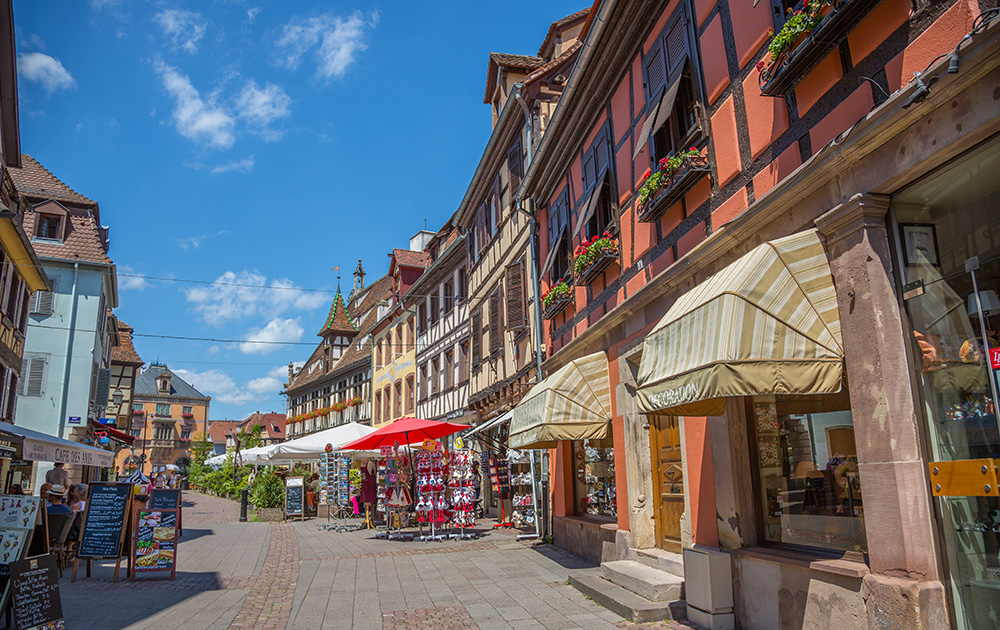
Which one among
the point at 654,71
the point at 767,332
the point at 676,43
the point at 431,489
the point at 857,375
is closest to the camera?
the point at 857,375

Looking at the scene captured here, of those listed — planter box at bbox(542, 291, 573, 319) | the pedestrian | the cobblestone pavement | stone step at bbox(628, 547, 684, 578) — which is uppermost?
planter box at bbox(542, 291, 573, 319)

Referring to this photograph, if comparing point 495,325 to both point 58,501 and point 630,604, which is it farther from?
point 630,604

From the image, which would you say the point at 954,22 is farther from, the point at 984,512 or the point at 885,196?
the point at 984,512

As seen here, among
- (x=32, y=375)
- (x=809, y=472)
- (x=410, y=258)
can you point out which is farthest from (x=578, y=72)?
(x=32, y=375)

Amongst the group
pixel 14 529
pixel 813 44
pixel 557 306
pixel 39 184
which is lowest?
pixel 14 529

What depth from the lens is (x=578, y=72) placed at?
10438mm

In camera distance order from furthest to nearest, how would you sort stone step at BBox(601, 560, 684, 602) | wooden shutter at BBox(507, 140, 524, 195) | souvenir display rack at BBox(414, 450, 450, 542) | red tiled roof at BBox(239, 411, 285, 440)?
1. red tiled roof at BBox(239, 411, 285, 440)
2. wooden shutter at BBox(507, 140, 524, 195)
3. souvenir display rack at BBox(414, 450, 450, 542)
4. stone step at BBox(601, 560, 684, 602)

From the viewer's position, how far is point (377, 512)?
18.8m

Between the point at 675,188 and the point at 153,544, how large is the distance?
8.87m

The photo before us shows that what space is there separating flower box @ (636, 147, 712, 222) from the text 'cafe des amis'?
0.44 metres

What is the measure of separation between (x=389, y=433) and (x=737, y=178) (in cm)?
993

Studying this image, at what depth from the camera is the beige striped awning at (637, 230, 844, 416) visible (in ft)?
15.8

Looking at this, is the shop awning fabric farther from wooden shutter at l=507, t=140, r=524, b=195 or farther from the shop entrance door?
wooden shutter at l=507, t=140, r=524, b=195

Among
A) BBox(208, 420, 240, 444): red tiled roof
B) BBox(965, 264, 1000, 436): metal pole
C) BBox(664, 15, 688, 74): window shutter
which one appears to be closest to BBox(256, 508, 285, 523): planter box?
BBox(664, 15, 688, 74): window shutter
